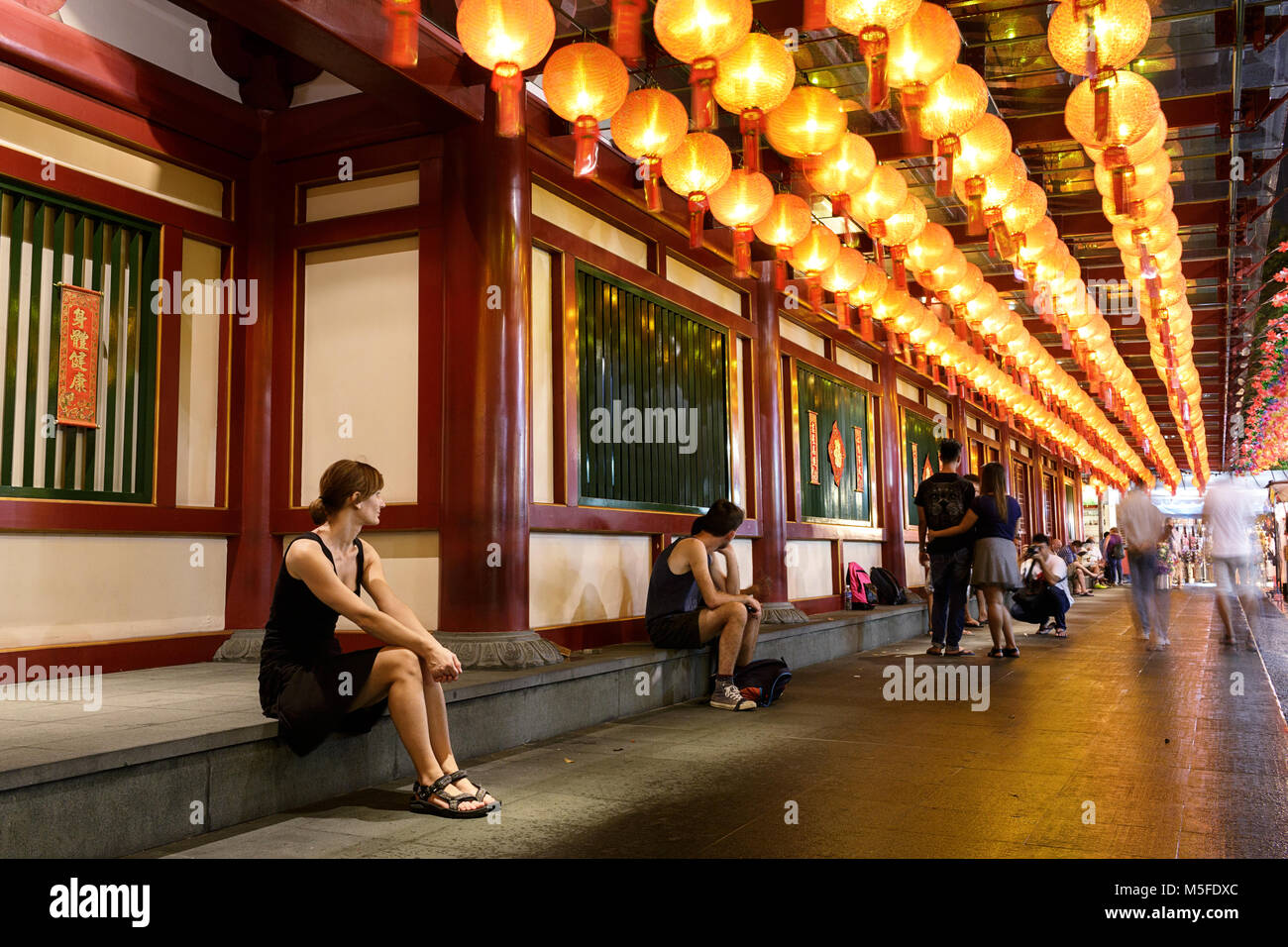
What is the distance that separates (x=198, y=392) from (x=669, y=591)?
3217 millimetres

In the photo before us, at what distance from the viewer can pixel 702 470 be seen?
791 centimetres

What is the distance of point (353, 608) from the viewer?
10.9ft

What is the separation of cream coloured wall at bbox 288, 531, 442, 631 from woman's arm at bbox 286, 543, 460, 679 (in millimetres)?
2052

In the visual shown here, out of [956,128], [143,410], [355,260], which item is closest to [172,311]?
[143,410]

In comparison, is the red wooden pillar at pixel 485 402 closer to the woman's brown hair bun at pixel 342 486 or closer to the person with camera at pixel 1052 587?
the woman's brown hair bun at pixel 342 486

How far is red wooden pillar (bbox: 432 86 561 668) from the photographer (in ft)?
17.4

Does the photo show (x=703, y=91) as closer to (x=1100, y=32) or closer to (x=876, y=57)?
(x=876, y=57)

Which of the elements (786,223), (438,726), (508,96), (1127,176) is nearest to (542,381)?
(786,223)

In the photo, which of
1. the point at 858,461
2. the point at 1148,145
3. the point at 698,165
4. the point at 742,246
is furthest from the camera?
the point at 858,461

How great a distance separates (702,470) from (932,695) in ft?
8.92

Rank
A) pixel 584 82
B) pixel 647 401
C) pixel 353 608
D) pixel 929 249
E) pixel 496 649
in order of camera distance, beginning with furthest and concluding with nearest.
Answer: pixel 929 249
pixel 647 401
pixel 496 649
pixel 584 82
pixel 353 608

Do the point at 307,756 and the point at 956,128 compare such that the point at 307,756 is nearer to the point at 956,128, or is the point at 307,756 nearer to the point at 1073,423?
Result: the point at 956,128

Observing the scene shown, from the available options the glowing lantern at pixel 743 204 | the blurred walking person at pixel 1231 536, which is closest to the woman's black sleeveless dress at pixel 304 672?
the glowing lantern at pixel 743 204

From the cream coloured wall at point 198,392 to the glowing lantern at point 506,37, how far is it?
253 cm
